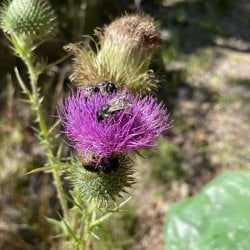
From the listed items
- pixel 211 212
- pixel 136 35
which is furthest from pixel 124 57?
pixel 211 212

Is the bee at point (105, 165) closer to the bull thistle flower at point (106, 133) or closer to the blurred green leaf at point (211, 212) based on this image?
the bull thistle flower at point (106, 133)

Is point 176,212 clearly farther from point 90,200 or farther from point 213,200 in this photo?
point 90,200

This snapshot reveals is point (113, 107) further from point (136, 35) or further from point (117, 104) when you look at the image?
point (136, 35)

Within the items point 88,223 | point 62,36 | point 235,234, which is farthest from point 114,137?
point 62,36

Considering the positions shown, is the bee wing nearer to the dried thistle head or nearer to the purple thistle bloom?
the purple thistle bloom

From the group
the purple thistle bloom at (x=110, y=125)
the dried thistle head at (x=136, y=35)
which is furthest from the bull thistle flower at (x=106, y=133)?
the dried thistle head at (x=136, y=35)

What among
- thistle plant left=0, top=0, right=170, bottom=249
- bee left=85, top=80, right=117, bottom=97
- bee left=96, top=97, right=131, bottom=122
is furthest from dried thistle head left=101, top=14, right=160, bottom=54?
bee left=96, top=97, right=131, bottom=122
